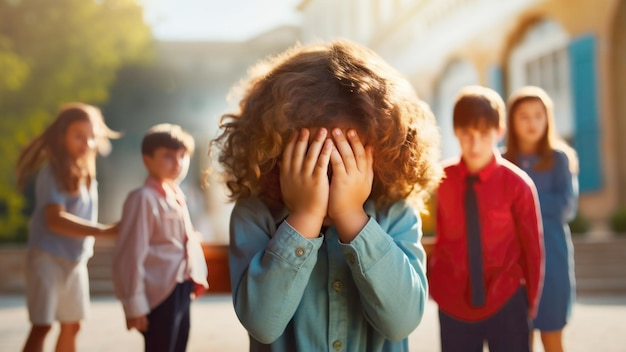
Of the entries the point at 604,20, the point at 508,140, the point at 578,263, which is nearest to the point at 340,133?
the point at 508,140

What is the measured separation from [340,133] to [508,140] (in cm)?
258

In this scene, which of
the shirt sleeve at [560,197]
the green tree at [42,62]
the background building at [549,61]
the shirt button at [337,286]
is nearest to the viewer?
the shirt button at [337,286]

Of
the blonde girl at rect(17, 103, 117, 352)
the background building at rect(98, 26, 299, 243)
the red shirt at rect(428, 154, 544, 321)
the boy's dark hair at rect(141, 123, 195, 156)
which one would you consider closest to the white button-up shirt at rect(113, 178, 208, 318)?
the boy's dark hair at rect(141, 123, 195, 156)

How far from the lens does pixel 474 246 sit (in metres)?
3.09

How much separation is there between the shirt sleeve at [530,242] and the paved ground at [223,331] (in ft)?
8.68

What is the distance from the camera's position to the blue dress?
12.9 ft

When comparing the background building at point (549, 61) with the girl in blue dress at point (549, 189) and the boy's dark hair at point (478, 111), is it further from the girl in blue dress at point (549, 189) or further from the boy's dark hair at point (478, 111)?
the boy's dark hair at point (478, 111)

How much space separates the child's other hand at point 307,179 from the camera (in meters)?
1.68

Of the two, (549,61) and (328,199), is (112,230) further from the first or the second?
(549,61)

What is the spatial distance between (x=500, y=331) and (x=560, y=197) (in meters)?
1.19

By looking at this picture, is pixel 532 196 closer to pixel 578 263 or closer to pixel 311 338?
pixel 311 338

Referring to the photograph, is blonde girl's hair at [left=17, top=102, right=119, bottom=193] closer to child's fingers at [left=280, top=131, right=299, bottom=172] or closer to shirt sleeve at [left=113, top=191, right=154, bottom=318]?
shirt sleeve at [left=113, top=191, right=154, bottom=318]

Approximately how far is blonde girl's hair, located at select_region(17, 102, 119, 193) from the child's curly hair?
2179 millimetres

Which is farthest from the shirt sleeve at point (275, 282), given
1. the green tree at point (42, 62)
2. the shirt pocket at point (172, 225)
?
the green tree at point (42, 62)
